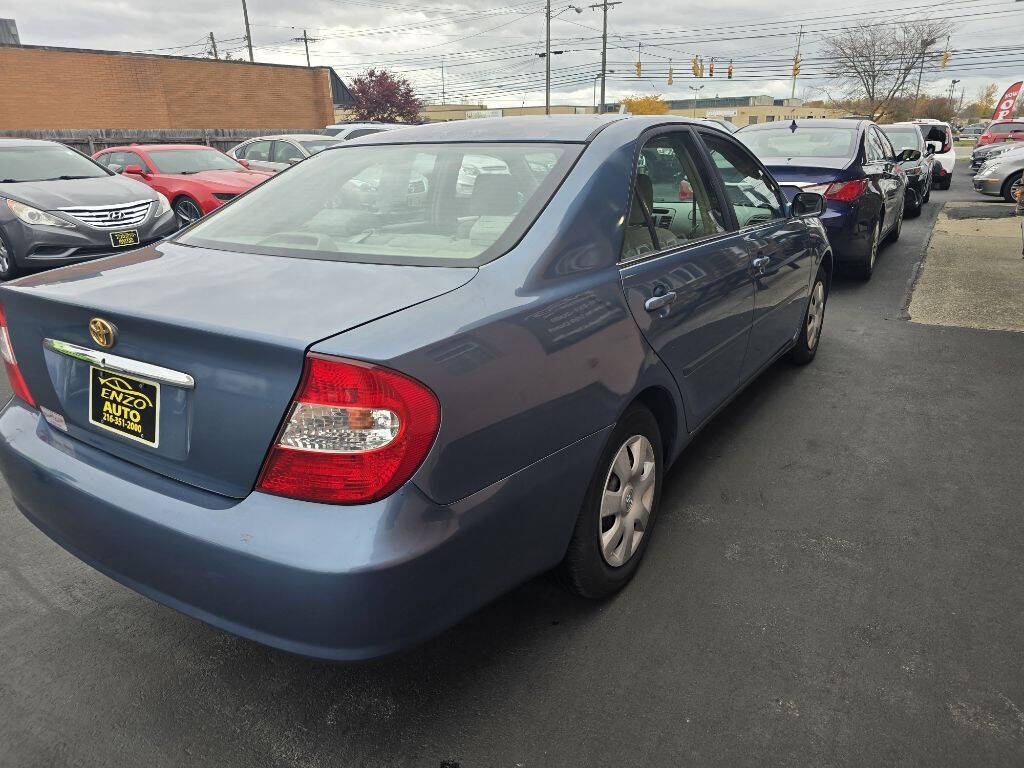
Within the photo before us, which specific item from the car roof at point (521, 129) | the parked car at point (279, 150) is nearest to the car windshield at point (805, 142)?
the car roof at point (521, 129)

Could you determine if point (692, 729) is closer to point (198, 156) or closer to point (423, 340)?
point (423, 340)

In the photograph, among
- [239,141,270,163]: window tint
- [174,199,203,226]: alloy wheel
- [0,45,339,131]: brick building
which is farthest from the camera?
[0,45,339,131]: brick building

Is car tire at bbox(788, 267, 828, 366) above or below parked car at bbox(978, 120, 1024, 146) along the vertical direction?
below

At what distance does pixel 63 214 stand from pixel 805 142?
312 inches

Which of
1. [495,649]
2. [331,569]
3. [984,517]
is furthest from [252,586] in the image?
[984,517]

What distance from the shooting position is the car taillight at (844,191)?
22.7ft

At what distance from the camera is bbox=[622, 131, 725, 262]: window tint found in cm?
256

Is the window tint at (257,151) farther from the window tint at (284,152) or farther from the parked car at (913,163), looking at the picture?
the parked car at (913,163)

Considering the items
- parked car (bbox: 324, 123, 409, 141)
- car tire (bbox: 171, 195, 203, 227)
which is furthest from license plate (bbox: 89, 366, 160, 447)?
parked car (bbox: 324, 123, 409, 141)

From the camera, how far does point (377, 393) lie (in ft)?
5.22

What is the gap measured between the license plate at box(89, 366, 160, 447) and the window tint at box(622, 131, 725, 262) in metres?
1.48

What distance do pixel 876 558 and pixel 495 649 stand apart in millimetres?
1517

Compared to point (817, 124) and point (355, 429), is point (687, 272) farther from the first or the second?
point (817, 124)

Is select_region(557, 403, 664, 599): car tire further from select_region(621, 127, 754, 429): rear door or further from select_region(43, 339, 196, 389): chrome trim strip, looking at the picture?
select_region(43, 339, 196, 389): chrome trim strip
